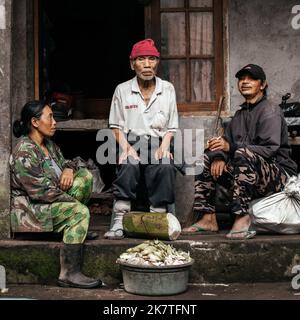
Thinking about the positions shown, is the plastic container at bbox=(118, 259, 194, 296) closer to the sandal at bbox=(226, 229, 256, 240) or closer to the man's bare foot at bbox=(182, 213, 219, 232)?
the sandal at bbox=(226, 229, 256, 240)

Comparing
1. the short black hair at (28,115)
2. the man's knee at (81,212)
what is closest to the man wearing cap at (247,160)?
the man's knee at (81,212)

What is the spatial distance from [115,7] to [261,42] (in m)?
4.40

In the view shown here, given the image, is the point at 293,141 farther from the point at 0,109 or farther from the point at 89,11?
the point at 89,11

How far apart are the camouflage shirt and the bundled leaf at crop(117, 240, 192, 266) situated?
801mm

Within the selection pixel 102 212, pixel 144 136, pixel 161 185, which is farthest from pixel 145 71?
pixel 102 212

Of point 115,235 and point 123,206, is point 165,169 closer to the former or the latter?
point 123,206

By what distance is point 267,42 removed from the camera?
7.89 metres

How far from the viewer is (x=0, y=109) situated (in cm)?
641

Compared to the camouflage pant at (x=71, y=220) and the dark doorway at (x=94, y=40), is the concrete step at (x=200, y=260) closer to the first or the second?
the camouflage pant at (x=71, y=220)

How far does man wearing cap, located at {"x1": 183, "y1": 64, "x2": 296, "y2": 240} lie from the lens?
632cm

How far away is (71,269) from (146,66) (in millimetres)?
2330

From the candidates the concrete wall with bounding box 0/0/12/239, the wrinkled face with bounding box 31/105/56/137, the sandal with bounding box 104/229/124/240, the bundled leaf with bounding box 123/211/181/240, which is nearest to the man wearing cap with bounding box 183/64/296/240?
the bundled leaf with bounding box 123/211/181/240

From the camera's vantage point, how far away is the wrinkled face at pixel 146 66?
6.95 m

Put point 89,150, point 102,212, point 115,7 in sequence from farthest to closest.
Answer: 1. point 115,7
2. point 89,150
3. point 102,212
